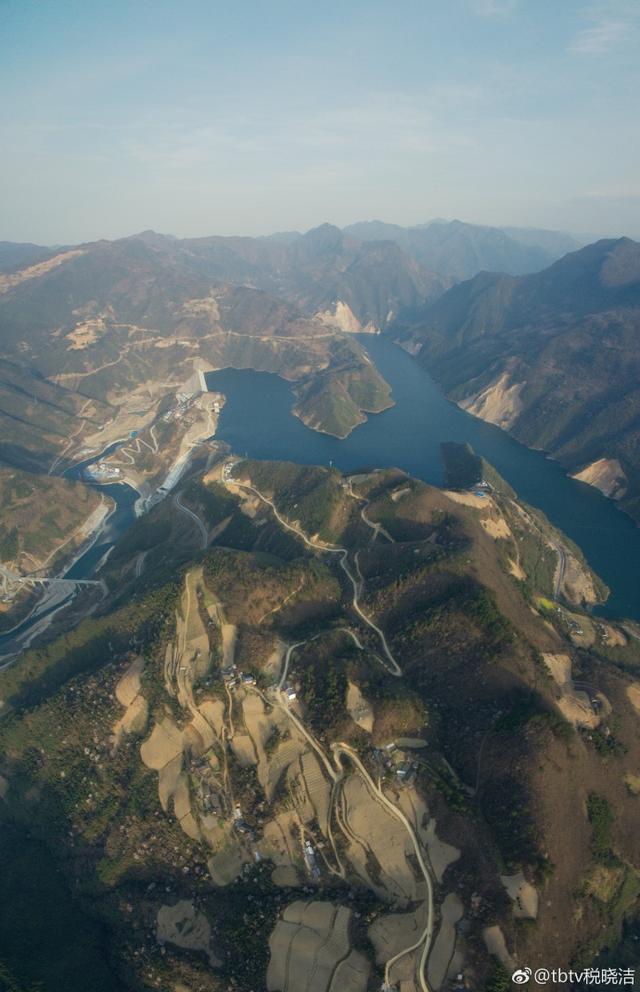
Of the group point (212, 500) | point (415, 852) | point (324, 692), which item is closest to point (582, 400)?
point (212, 500)

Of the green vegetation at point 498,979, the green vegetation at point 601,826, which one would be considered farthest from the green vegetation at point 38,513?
the green vegetation at point 601,826

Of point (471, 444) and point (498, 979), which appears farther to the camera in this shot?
point (471, 444)

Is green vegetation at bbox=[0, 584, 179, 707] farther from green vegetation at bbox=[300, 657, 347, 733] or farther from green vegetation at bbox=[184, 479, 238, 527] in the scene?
green vegetation at bbox=[184, 479, 238, 527]

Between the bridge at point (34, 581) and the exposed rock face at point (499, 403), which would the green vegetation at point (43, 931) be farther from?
the exposed rock face at point (499, 403)

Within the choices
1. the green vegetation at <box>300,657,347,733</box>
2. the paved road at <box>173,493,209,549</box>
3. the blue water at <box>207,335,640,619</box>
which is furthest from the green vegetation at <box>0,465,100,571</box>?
the green vegetation at <box>300,657,347,733</box>

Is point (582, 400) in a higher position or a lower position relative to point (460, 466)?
higher

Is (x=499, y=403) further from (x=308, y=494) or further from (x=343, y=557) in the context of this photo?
(x=343, y=557)

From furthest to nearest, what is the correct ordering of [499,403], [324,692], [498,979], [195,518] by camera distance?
[499,403] < [195,518] < [324,692] < [498,979]

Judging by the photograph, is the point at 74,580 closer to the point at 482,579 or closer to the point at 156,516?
the point at 156,516

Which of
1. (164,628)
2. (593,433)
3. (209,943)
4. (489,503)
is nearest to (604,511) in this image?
(593,433)
